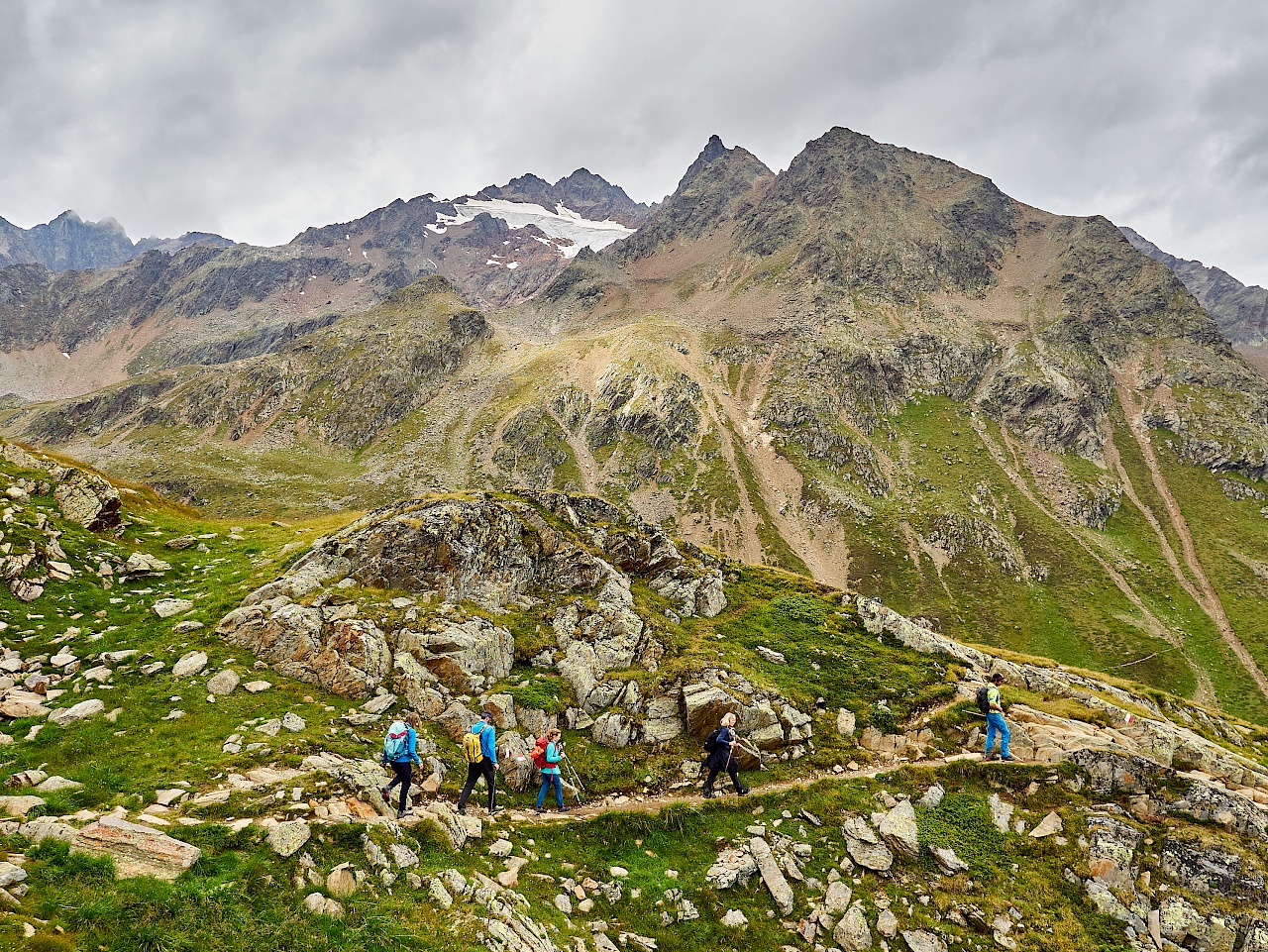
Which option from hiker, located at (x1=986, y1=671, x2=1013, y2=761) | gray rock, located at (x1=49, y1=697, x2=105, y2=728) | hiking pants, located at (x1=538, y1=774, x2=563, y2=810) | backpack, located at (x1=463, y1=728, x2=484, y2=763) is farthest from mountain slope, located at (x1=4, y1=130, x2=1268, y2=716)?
gray rock, located at (x1=49, y1=697, x2=105, y2=728)

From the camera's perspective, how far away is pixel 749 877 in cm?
1667

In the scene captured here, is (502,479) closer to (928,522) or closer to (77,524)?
(928,522)

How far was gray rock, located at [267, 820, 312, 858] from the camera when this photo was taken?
38.0 ft

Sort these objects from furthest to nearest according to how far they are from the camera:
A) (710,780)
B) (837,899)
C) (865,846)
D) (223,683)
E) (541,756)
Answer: (710,780), (223,683), (541,756), (865,846), (837,899)

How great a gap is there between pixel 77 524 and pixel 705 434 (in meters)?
160

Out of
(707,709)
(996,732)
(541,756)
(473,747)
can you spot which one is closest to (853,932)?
(707,709)

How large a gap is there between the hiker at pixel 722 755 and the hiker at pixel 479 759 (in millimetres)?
8076

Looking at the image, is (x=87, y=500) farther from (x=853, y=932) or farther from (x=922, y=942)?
(x=922, y=942)

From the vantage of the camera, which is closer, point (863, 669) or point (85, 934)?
point (85, 934)

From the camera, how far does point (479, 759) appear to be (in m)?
17.1

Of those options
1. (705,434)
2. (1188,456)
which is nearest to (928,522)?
(705,434)

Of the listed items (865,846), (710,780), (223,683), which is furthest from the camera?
(710,780)

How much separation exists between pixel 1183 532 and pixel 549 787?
198m

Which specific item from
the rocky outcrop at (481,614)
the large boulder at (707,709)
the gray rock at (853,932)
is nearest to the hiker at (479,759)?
the rocky outcrop at (481,614)
